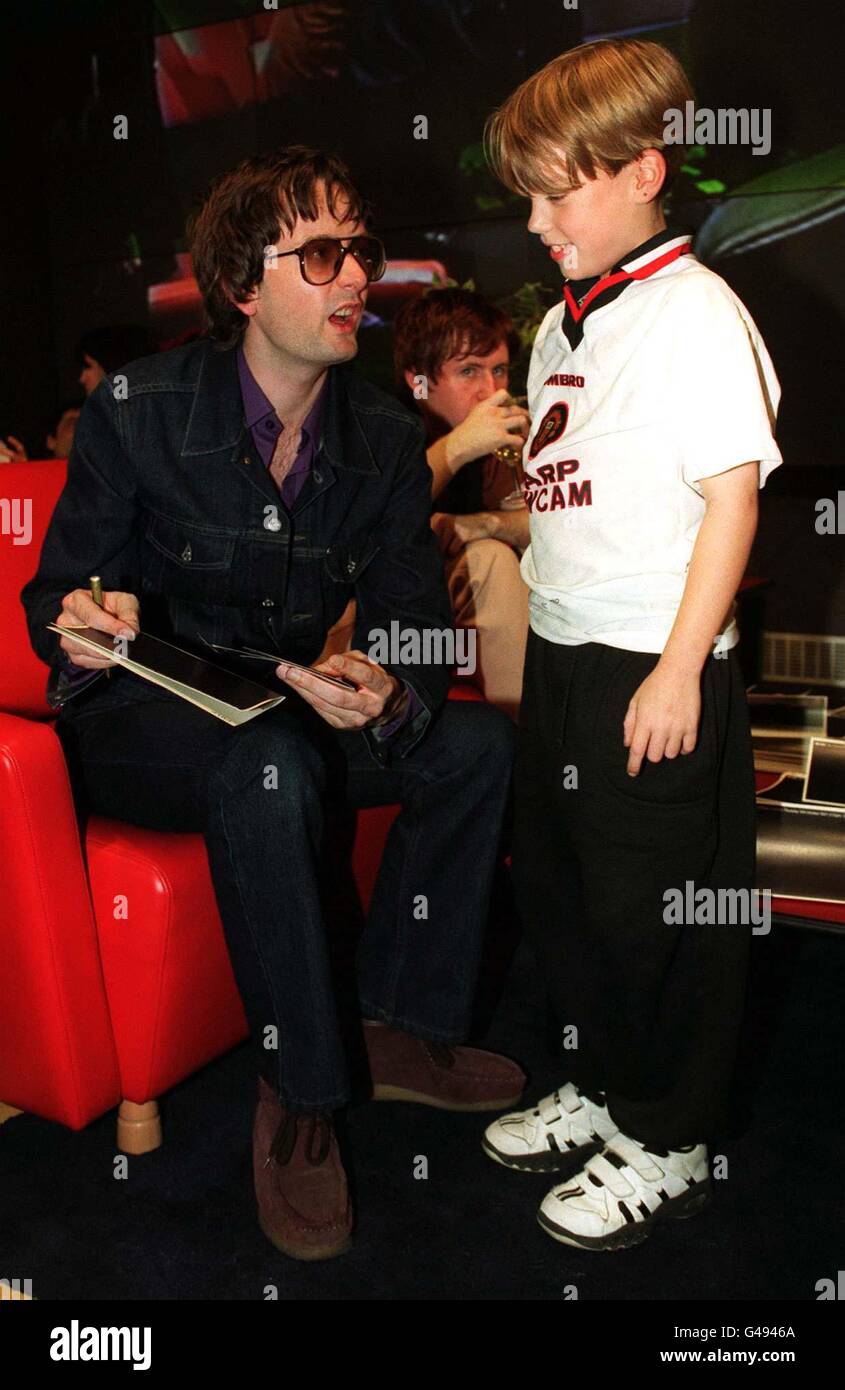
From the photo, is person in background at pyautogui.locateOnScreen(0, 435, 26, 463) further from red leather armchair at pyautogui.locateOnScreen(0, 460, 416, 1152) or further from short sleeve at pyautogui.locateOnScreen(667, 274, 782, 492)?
short sleeve at pyautogui.locateOnScreen(667, 274, 782, 492)

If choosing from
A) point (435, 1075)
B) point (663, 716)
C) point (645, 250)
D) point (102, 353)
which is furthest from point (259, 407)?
point (102, 353)

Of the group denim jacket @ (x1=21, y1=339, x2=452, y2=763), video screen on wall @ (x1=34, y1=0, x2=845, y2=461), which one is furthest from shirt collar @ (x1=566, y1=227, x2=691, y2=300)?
video screen on wall @ (x1=34, y1=0, x2=845, y2=461)

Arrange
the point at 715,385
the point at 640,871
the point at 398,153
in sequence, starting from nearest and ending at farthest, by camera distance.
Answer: the point at 715,385 < the point at 640,871 < the point at 398,153

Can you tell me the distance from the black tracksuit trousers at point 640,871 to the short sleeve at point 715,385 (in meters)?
0.23

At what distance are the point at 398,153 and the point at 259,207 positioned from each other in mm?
2647

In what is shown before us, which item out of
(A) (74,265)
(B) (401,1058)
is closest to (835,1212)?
(B) (401,1058)

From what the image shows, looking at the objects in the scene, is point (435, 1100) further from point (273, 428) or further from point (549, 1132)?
point (273, 428)

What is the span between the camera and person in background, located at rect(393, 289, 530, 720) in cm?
204

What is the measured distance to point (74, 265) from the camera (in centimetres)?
477

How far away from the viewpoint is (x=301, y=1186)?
4.83 feet

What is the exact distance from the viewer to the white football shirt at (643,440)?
1.27 metres

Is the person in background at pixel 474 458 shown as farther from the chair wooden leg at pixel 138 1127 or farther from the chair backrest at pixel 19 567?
the chair wooden leg at pixel 138 1127

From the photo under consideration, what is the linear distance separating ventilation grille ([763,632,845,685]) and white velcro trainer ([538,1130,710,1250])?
2.34 m

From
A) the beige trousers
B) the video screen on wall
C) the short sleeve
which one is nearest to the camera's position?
the short sleeve
